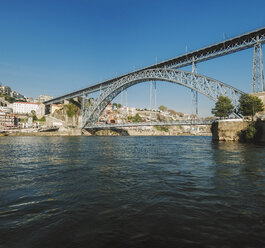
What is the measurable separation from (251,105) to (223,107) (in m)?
6.07

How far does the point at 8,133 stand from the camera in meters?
56.4

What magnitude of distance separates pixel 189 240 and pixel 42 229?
83.6 inches

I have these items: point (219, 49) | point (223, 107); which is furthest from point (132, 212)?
point (219, 49)

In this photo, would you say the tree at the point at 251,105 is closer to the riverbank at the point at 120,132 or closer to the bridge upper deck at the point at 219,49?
the bridge upper deck at the point at 219,49

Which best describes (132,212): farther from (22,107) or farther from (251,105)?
(22,107)

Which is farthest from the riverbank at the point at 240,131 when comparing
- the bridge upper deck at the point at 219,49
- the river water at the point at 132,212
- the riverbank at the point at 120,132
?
the riverbank at the point at 120,132

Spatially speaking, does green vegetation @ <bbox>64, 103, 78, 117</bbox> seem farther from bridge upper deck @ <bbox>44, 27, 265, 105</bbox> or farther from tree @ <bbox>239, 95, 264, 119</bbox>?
tree @ <bbox>239, 95, 264, 119</bbox>

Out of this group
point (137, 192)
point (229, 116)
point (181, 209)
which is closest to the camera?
point (181, 209)

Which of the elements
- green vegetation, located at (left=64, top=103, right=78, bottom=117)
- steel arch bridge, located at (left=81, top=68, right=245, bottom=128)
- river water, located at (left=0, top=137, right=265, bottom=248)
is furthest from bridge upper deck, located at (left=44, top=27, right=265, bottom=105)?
green vegetation, located at (left=64, top=103, right=78, bottom=117)

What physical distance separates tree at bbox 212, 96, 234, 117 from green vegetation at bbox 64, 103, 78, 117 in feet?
183

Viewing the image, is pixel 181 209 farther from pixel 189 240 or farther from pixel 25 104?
pixel 25 104

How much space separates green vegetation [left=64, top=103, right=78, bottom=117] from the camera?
70756 millimetres

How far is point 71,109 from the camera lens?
71500 mm

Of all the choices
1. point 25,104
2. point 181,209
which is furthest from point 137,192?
point 25,104
